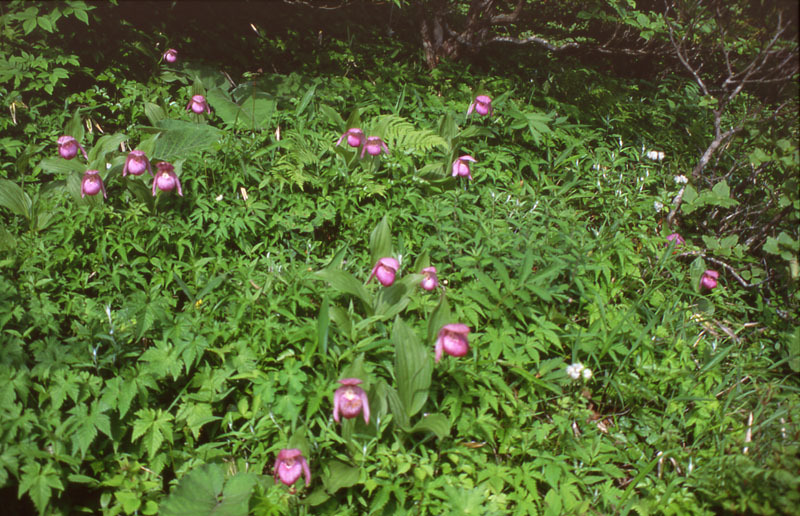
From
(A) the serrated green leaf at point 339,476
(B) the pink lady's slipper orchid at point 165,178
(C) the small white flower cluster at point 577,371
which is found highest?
(B) the pink lady's slipper orchid at point 165,178

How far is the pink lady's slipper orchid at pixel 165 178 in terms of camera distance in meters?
2.62

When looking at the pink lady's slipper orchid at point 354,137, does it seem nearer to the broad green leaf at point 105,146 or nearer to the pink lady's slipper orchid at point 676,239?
the broad green leaf at point 105,146

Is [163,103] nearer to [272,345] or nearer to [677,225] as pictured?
[272,345]

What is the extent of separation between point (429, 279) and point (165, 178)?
1528 millimetres

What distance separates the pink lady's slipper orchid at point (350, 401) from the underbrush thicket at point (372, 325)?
0.13 metres

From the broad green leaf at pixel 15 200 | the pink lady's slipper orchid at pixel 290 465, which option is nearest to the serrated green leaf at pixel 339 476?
the pink lady's slipper orchid at pixel 290 465

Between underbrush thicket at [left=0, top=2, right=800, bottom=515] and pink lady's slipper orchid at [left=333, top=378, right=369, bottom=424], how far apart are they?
0.42ft

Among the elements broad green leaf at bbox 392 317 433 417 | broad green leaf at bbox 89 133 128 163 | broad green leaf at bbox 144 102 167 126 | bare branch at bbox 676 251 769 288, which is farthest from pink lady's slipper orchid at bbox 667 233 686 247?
broad green leaf at bbox 144 102 167 126

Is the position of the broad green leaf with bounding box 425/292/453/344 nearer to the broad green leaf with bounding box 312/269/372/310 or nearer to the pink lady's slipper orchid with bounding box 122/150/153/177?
the broad green leaf with bounding box 312/269/372/310

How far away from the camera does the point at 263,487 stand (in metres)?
1.94

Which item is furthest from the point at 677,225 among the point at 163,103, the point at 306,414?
the point at 163,103

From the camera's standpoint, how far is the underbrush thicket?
1.93m

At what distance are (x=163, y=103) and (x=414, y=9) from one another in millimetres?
3233

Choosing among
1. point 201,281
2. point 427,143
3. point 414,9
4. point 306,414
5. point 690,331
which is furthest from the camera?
point 414,9
